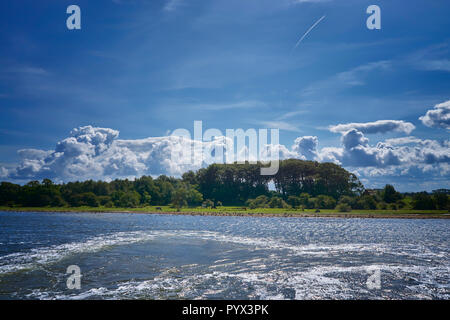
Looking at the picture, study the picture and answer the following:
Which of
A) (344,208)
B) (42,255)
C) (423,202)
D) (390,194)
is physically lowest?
(344,208)

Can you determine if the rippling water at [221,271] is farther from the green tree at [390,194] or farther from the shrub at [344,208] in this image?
the green tree at [390,194]

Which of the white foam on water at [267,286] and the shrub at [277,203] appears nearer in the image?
the white foam on water at [267,286]

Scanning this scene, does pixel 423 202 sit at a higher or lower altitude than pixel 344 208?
higher

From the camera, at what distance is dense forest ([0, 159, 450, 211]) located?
471 ft

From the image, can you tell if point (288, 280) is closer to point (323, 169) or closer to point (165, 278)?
point (165, 278)

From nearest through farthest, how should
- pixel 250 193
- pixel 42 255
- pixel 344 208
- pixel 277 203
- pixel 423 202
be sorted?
pixel 42 255, pixel 344 208, pixel 423 202, pixel 277 203, pixel 250 193

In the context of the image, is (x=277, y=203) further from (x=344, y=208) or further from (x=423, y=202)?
(x=423, y=202)

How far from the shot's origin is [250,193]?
186500 mm

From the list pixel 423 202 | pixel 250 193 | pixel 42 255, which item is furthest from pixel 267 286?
pixel 250 193

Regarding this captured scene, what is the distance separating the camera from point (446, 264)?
25.8 m

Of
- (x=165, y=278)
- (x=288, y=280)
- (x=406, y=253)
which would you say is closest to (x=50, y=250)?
(x=165, y=278)

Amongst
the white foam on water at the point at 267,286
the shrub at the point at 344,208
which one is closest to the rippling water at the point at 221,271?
the white foam on water at the point at 267,286

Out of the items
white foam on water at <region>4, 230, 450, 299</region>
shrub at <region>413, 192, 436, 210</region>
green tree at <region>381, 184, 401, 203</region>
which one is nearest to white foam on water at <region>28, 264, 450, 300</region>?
white foam on water at <region>4, 230, 450, 299</region>

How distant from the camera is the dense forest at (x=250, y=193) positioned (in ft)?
471
